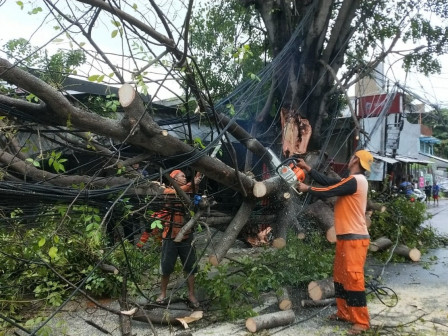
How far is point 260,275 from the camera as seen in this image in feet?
17.6

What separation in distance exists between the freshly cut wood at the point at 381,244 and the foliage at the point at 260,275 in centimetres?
124

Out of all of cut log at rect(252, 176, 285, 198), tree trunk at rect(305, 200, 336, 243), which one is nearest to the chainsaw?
cut log at rect(252, 176, 285, 198)

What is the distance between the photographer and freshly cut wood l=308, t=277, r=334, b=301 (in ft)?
16.4

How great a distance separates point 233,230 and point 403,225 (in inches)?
186

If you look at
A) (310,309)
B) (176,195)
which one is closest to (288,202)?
(310,309)

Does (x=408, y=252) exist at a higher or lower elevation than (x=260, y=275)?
lower

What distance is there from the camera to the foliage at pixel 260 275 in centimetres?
486

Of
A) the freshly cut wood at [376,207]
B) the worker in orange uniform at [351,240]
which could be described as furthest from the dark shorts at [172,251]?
the freshly cut wood at [376,207]

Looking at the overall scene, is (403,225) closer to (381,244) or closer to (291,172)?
(381,244)

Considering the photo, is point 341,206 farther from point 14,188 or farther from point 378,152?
point 378,152

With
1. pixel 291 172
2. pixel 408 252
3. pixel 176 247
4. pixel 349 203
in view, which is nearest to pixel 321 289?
pixel 349 203

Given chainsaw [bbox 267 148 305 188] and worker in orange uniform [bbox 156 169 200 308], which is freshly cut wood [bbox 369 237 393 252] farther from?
worker in orange uniform [bbox 156 169 200 308]

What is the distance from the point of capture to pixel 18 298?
5.12 m

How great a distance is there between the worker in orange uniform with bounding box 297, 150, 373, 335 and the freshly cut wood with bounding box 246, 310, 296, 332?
0.59 m
